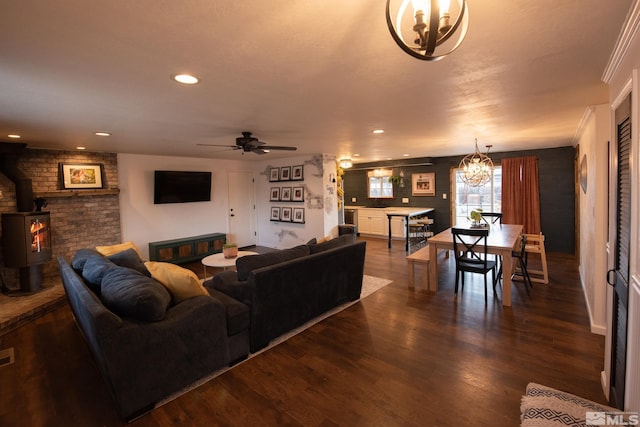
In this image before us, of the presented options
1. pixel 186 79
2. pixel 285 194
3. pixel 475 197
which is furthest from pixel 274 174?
pixel 186 79

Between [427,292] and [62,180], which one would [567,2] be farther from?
[62,180]

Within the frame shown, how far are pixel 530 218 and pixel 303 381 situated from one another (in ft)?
21.8

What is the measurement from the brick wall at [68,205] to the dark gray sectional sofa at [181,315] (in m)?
2.14

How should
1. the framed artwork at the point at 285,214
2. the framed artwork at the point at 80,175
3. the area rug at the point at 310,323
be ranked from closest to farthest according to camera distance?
1. the area rug at the point at 310,323
2. the framed artwork at the point at 80,175
3. the framed artwork at the point at 285,214

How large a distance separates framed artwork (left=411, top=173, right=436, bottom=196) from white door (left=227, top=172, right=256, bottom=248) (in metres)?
4.56

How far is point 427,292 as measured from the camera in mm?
4207

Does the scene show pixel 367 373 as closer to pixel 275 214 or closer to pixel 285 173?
pixel 285 173

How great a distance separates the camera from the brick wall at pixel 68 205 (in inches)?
176

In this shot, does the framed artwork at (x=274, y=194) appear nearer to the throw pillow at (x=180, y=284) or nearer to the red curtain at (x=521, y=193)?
the throw pillow at (x=180, y=284)

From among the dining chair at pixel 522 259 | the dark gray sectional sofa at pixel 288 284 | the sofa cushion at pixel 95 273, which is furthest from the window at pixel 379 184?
the sofa cushion at pixel 95 273

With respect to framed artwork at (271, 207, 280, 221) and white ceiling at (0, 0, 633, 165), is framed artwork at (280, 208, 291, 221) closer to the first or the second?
framed artwork at (271, 207, 280, 221)

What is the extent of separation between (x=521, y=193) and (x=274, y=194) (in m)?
5.86

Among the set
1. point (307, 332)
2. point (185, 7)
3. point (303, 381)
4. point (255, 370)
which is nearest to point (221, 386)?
point (255, 370)

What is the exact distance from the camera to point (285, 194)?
7215mm
